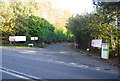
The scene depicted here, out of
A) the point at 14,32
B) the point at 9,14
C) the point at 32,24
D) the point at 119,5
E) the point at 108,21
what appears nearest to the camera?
the point at 119,5

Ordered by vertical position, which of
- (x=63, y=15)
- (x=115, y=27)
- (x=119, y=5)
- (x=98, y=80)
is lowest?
(x=98, y=80)

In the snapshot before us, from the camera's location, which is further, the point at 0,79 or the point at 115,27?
the point at 115,27

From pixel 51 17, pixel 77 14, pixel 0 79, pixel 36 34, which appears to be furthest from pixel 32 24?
pixel 0 79

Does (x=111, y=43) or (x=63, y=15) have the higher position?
(x=63, y=15)

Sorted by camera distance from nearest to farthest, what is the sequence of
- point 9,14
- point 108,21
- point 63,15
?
point 108,21
point 9,14
point 63,15

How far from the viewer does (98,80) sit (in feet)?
20.3

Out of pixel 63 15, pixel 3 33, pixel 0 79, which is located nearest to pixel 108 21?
pixel 0 79

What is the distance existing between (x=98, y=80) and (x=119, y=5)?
684cm

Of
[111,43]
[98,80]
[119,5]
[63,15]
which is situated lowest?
[98,80]

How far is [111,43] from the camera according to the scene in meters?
13.0

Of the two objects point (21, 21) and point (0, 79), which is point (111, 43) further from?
point (21, 21)

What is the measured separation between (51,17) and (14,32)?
24.0 meters

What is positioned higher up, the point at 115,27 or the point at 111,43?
the point at 115,27

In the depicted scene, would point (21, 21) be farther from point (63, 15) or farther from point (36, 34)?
point (63, 15)
